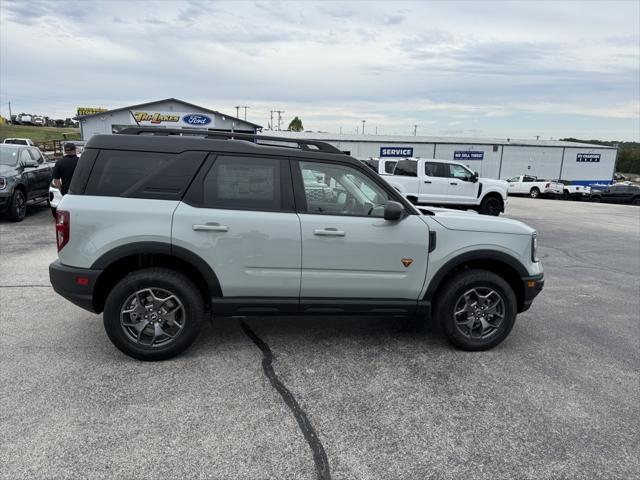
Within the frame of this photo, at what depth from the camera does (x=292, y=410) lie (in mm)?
3184

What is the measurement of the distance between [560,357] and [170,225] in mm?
3700

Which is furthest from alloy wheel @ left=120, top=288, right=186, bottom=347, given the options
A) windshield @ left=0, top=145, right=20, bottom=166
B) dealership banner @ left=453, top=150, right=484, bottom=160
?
dealership banner @ left=453, top=150, right=484, bottom=160

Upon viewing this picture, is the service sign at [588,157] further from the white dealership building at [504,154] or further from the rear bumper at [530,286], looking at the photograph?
the rear bumper at [530,286]

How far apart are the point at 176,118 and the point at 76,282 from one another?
26.9m

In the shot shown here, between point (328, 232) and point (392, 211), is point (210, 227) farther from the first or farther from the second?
point (392, 211)

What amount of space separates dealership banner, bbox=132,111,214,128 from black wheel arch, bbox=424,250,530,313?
26.0 m

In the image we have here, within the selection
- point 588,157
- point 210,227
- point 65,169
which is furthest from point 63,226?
point 588,157

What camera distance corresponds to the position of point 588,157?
145 ft

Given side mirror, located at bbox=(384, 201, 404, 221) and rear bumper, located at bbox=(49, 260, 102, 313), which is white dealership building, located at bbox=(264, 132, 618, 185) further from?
rear bumper, located at bbox=(49, 260, 102, 313)

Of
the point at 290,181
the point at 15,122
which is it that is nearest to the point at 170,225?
the point at 290,181

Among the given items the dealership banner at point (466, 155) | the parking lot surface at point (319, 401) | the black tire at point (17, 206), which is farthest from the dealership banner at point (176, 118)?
the parking lot surface at point (319, 401)

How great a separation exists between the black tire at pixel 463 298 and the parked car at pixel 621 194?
30338mm

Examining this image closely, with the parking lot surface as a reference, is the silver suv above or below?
above

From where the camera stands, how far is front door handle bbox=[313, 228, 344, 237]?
3.83m
